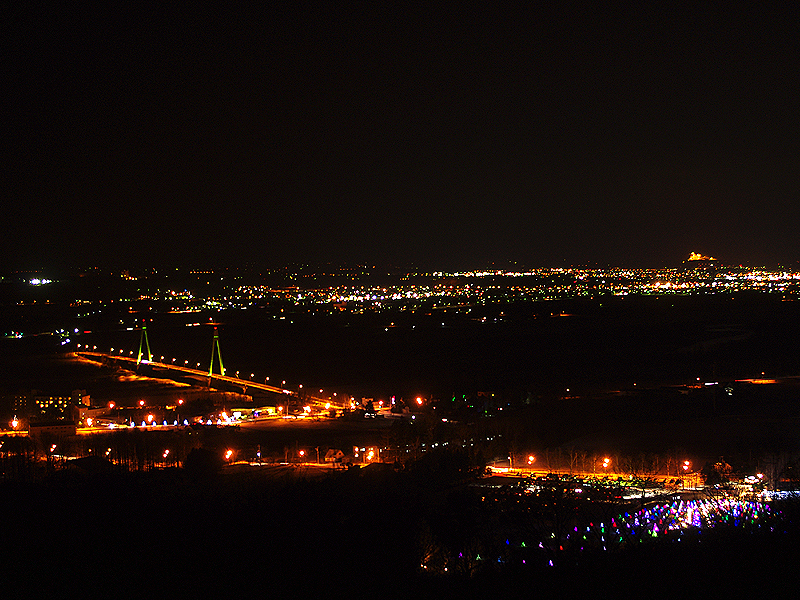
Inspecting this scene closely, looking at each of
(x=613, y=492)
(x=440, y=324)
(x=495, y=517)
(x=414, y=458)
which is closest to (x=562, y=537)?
(x=495, y=517)

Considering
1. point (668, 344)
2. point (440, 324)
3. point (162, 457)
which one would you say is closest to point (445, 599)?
point (162, 457)

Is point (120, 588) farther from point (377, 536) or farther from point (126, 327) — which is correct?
point (126, 327)

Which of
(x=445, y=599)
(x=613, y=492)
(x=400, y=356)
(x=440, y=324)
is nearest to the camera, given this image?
(x=445, y=599)

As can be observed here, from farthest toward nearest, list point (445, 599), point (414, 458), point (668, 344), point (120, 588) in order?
point (668, 344)
point (414, 458)
point (120, 588)
point (445, 599)

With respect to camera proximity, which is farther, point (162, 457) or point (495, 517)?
point (162, 457)

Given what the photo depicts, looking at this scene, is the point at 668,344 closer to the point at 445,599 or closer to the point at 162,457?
the point at 162,457

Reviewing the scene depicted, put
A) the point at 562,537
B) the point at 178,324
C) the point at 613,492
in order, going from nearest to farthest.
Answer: the point at 562,537
the point at 613,492
the point at 178,324

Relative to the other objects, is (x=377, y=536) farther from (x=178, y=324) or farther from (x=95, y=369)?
(x=178, y=324)

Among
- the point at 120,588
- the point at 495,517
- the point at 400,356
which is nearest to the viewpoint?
the point at 120,588
